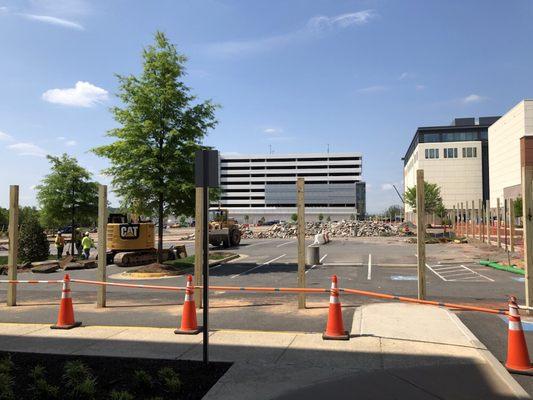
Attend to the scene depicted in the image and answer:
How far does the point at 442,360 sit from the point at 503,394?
1269 millimetres

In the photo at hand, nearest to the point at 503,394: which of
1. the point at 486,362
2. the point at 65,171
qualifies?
the point at 486,362

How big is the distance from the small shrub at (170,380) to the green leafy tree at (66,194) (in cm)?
2460

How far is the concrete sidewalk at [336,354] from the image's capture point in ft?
16.7

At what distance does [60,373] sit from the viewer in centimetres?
591

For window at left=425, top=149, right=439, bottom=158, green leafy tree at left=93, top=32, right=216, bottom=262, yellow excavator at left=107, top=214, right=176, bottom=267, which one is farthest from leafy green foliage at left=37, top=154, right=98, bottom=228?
window at left=425, top=149, right=439, bottom=158

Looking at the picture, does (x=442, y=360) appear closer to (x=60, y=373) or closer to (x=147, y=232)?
(x=60, y=373)

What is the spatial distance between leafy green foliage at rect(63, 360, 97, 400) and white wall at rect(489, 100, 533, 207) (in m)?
73.9

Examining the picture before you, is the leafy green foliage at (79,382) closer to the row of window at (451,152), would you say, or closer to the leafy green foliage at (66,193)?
the leafy green foliage at (66,193)

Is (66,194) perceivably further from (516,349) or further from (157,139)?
(516,349)

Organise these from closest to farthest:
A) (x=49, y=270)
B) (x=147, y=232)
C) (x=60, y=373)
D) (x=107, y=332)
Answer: (x=60, y=373)
(x=107, y=332)
(x=49, y=270)
(x=147, y=232)

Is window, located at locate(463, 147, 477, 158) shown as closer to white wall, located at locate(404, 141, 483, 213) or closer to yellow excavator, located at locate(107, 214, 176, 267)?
white wall, located at locate(404, 141, 483, 213)

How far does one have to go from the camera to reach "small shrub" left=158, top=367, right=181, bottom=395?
5117mm

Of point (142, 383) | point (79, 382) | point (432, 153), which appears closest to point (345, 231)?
point (142, 383)

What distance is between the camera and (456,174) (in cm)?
10206
